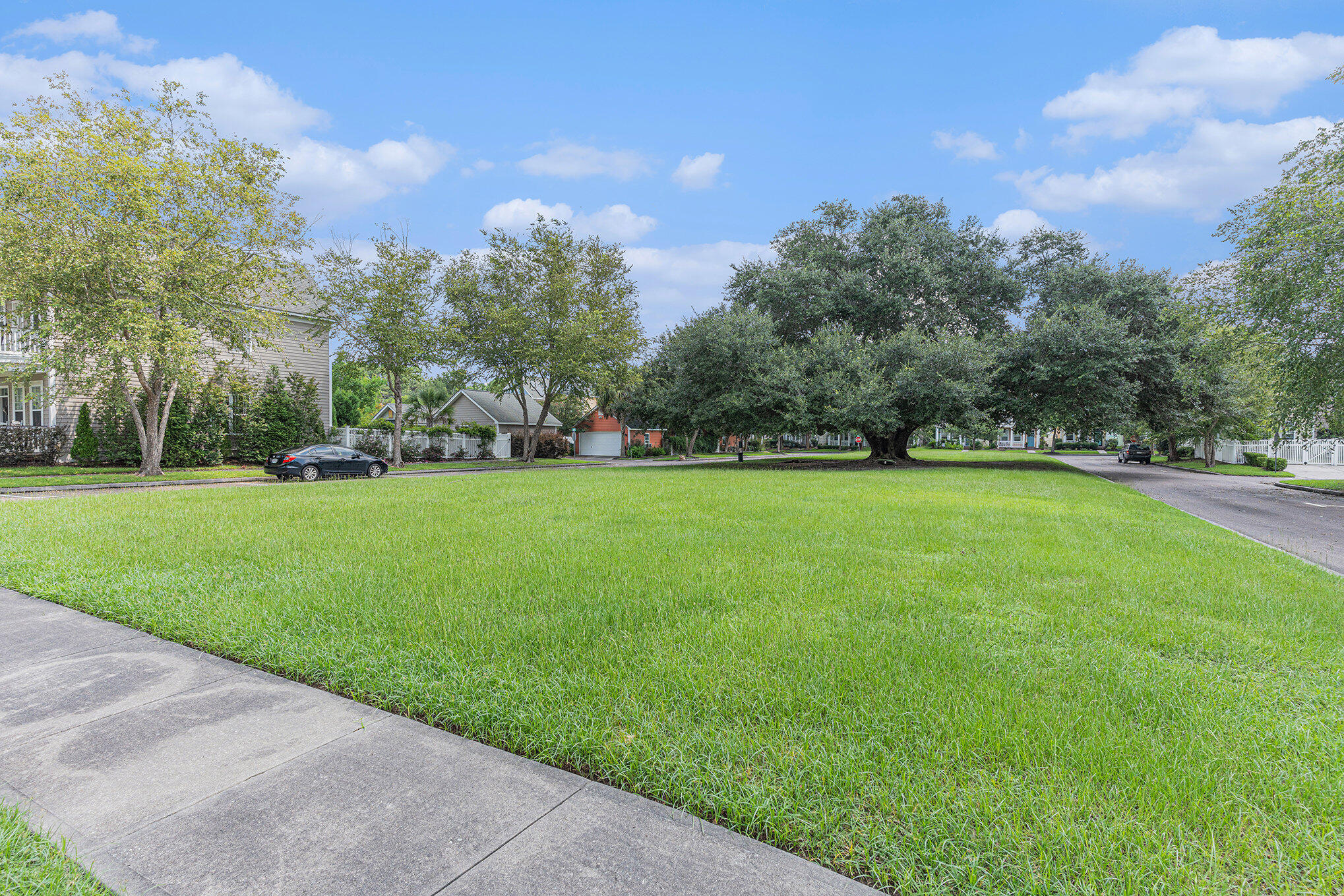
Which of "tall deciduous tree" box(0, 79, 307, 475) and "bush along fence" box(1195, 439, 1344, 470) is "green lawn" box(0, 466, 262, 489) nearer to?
"tall deciduous tree" box(0, 79, 307, 475)

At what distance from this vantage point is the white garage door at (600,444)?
46.4m

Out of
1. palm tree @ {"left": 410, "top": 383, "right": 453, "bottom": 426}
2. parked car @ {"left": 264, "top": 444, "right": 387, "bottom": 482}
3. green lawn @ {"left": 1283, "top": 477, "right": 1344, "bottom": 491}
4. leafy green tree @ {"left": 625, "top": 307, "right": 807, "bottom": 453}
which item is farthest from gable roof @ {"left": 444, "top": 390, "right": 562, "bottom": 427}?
green lawn @ {"left": 1283, "top": 477, "right": 1344, "bottom": 491}

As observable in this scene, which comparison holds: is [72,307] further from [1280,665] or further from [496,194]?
[1280,665]

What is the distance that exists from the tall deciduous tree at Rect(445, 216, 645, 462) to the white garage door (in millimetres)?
14216

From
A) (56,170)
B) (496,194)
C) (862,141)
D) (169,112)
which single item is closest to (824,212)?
(862,141)

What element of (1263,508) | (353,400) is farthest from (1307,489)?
(353,400)

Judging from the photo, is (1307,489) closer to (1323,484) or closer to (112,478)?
(1323,484)

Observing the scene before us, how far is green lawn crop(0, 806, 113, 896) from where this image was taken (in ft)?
5.59

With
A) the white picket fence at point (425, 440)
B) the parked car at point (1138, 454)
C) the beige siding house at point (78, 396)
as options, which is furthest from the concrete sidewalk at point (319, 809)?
the parked car at point (1138, 454)

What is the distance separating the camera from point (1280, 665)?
136 inches

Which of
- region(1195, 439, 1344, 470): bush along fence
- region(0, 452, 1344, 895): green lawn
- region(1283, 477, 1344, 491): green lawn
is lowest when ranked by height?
region(1283, 477, 1344, 491): green lawn

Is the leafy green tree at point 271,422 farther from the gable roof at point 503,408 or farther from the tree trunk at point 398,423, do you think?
the gable roof at point 503,408

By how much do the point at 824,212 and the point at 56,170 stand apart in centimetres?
2685

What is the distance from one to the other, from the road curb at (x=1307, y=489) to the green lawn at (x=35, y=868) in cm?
2512
